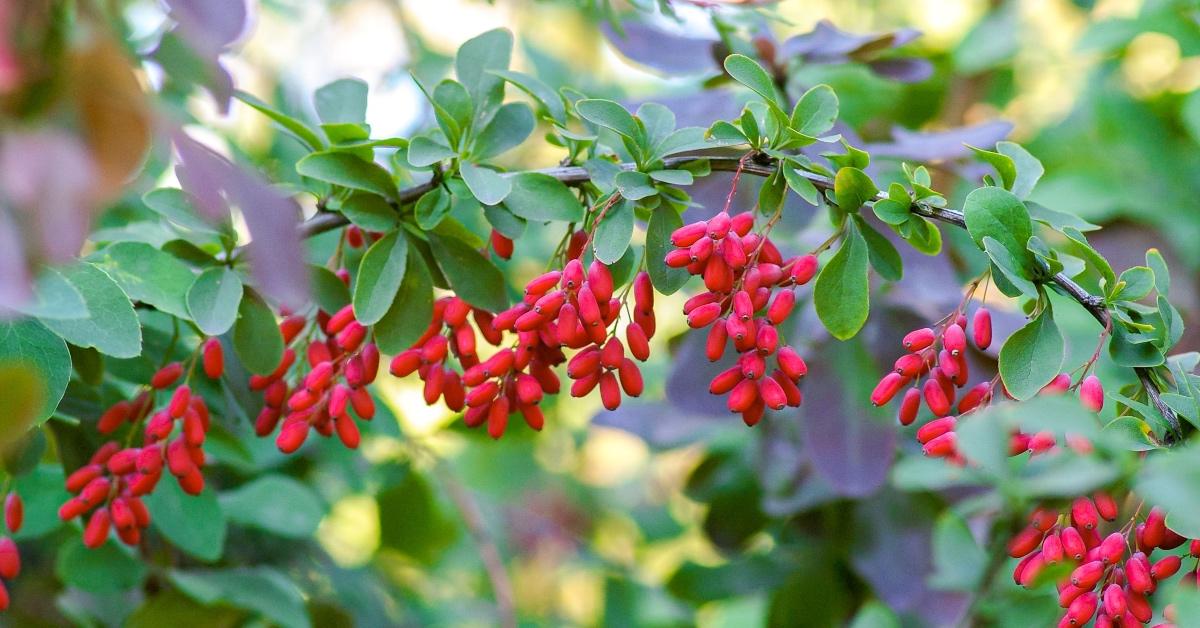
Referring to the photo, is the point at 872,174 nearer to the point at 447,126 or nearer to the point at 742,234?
the point at 742,234

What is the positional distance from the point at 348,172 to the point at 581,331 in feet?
0.63

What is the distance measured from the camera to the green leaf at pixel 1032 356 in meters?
0.66

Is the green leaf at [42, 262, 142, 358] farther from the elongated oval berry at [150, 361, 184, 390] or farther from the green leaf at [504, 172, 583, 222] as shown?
the green leaf at [504, 172, 583, 222]

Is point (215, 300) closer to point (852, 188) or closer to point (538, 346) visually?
point (538, 346)

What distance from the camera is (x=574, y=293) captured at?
690 mm

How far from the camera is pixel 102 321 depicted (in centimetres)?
68

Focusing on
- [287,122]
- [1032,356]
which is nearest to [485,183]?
[287,122]

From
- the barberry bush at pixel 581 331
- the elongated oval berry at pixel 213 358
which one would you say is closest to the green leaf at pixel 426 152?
the barberry bush at pixel 581 331

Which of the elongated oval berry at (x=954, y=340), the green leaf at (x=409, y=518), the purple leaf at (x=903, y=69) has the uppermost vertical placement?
the elongated oval berry at (x=954, y=340)

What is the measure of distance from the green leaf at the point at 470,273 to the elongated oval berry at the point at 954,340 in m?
0.30

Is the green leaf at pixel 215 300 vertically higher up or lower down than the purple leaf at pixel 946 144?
higher up

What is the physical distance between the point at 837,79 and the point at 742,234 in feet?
3.44

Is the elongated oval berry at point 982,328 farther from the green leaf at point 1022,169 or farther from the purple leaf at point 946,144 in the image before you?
the purple leaf at point 946,144

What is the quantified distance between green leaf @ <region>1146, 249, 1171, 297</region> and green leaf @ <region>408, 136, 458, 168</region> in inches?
18.4
